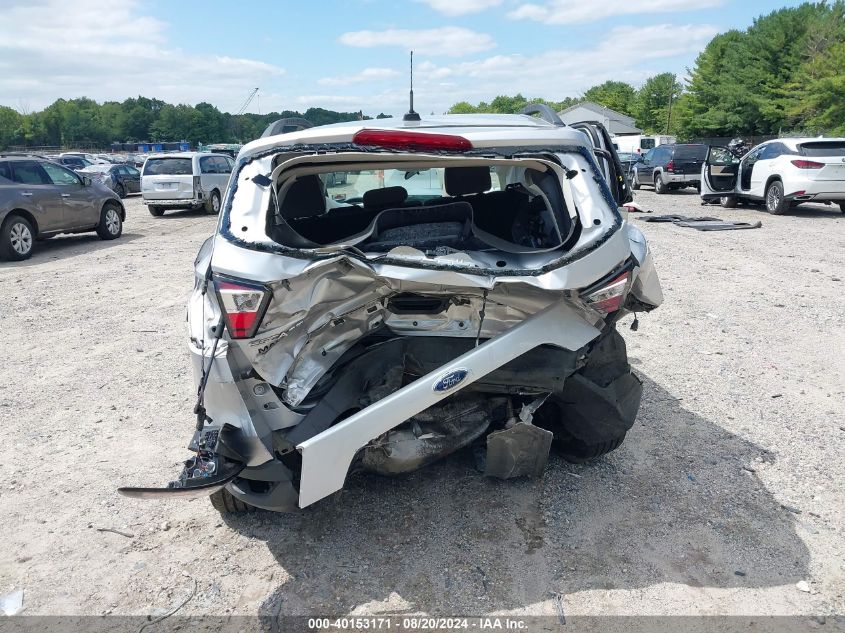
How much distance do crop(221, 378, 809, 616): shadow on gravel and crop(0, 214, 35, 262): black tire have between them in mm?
9871

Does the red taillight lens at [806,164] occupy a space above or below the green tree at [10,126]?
below

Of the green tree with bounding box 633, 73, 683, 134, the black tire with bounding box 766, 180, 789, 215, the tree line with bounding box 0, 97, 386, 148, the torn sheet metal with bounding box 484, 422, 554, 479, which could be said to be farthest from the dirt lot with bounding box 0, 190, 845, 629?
the tree line with bounding box 0, 97, 386, 148

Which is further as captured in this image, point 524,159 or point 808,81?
point 808,81

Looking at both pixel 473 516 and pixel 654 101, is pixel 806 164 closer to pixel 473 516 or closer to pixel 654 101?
pixel 473 516

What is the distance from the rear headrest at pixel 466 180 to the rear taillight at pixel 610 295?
4.58ft

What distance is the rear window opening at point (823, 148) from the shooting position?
44.0 feet

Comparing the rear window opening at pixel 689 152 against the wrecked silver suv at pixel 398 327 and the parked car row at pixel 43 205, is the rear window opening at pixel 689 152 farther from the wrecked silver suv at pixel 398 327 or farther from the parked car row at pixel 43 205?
the wrecked silver suv at pixel 398 327

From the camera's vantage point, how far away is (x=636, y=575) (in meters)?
2.78

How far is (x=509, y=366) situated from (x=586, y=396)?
0.54 m

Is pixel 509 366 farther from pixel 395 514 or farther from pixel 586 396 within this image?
pixel 395 514

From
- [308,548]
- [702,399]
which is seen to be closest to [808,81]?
[702,399]

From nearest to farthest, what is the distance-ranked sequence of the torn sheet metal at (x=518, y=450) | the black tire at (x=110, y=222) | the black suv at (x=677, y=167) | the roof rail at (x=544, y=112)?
1. the torn sheet metal at (x=518, y=450)
2. the roof rail at (x=544, y=112)
3. the black tire at (x=110, y=222)
4. the black suv at (x=677, y=167)

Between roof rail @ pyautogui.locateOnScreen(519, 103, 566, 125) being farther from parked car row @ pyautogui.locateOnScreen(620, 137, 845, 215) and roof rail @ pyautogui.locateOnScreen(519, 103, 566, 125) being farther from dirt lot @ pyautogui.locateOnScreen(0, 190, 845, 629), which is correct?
parked car row @ pyautogui.locateOnScreen(620, 137, 845, 215)

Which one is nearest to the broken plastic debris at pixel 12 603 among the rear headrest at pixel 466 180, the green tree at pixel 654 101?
the rear headrest at pixel 466 180
